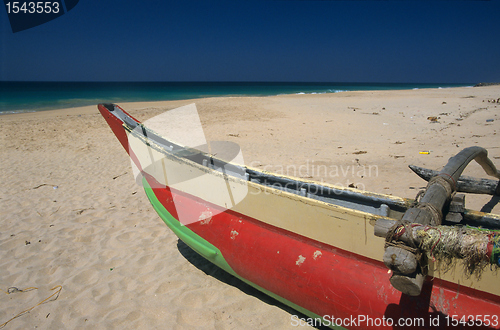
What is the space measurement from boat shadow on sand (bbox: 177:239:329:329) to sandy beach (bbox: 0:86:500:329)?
0.05 feet

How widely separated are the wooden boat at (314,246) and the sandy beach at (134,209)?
1.72 ft

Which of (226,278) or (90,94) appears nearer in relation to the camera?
(226,278)

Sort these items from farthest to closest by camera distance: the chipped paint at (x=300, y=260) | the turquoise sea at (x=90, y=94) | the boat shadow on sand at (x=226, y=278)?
the turquoise sea at (x=90, y=94), the boat shadow on sand at (x=226, y=278), the chipped paint at (x=300, y=260)

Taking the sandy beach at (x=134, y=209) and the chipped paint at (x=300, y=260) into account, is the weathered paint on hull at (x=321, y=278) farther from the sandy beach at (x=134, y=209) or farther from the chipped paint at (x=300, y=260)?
the sandy beach at (x=134, y=209)

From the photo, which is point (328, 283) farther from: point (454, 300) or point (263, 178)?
point (263, 178)

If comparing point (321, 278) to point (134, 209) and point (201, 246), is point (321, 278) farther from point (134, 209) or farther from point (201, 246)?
point (134, 209)

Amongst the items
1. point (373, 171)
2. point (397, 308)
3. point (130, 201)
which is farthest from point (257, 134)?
point (397, 308)

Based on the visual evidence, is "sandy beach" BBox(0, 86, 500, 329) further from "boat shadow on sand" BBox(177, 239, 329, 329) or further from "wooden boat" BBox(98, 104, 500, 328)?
"wooden boat" BBox(98, 104, 500, 328)

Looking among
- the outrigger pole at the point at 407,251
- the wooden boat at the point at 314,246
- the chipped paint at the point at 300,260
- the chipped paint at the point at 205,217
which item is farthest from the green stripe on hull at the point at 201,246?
the outrigger pole at the point at 407,251

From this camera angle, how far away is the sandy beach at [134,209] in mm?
2797

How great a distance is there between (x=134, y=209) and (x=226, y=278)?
2564 mm

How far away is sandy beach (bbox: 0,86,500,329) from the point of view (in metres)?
2.80

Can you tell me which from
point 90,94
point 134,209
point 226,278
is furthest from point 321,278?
point 90,94

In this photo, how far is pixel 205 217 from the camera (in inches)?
123
